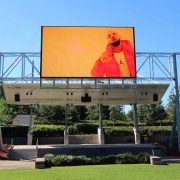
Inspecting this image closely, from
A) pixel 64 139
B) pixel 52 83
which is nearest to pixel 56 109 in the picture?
pixel 64 139

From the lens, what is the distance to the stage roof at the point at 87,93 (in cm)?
3394

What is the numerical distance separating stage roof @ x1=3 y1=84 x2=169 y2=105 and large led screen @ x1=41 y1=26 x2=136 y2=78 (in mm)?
1986

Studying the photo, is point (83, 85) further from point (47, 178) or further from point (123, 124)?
point (123, 124)

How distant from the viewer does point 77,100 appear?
132 ft

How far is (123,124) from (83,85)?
96.3 ft

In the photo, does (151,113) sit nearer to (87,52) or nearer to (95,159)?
(87,52)

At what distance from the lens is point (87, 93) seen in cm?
3512

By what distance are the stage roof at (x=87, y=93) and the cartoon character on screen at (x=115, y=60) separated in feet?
5.52

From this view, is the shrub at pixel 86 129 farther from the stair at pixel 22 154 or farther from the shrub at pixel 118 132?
the stair at pixel 22 154

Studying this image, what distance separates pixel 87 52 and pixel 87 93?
4.52 meters

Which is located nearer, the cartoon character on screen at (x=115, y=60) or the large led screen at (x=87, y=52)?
the large led screen at (x=87, y=52)

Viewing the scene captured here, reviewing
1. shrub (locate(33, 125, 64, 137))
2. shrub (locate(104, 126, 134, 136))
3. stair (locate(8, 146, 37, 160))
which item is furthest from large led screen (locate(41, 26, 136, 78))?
shrub (locate(33, 125, 64, 137))

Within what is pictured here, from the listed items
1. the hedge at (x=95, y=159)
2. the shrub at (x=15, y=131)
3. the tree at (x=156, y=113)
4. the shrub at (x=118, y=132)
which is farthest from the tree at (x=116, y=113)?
the hedge at (x=95, y=159)

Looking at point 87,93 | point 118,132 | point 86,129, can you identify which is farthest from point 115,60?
point 86,129
